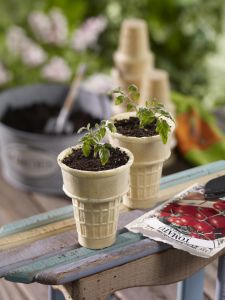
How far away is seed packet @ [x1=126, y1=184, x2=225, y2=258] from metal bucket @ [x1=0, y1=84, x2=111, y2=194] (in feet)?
3.32

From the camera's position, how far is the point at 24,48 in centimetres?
329

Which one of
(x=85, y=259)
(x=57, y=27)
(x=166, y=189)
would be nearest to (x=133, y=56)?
(x=57, y=27)

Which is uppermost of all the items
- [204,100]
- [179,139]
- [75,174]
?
[75,174]

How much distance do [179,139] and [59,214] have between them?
4.41 ft

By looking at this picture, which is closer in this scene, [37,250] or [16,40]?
[37,250]

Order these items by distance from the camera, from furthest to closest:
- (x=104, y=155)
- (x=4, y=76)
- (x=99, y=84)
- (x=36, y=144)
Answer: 1. (x=4, y=76)
2. (x=99, y=84)
3. (x=36, y=144)
4. (x=104, y=155)

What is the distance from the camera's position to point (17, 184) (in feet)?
9.10

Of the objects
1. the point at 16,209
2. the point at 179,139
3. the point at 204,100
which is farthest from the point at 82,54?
the point at 16,209

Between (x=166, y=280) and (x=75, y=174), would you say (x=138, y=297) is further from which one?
(x=75, y=174)

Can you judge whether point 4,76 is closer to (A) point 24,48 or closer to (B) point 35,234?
(A) point 24,48

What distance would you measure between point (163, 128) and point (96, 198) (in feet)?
0.73

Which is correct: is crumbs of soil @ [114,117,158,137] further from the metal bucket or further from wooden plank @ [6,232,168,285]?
the metal bucket

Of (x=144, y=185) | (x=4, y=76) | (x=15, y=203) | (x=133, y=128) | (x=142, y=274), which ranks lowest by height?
(x=15, y=203)

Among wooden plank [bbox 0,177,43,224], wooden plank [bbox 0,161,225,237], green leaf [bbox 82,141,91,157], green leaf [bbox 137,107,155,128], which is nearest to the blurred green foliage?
wooden plank [bbox 0,177,43,224]
